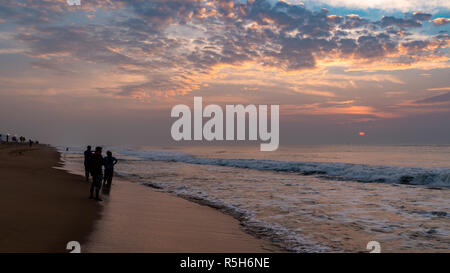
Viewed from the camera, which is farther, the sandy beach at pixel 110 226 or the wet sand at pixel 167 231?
the wet sand at pixel 167 231

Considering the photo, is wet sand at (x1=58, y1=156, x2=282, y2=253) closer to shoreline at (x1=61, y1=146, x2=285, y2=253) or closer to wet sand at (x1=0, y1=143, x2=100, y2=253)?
shoreline at (x1=61, y1=146, x2=285, y2=253)

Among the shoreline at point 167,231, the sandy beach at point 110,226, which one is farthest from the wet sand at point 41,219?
the shoreline at point 167,231

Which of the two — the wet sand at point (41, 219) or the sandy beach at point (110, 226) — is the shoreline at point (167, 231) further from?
the wet sand at point (41, 219)

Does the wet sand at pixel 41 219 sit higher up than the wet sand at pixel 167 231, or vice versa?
the wet sand at pixel 41 219

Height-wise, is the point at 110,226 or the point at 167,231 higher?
the point at 110,226

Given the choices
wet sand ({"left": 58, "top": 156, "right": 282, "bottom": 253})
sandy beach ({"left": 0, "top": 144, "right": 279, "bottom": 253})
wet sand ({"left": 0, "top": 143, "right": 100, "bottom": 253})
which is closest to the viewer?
wet sand ({"left": 0, "top": 143, "right": 100, "bottom": 253})

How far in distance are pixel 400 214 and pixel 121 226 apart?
10.0 metres

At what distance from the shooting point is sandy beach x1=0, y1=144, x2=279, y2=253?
6285mm

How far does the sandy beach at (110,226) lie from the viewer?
629cm

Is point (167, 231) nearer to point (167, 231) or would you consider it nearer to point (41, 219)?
point (167, 231)

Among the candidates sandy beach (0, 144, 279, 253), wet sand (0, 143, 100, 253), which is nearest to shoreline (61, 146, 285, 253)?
sandy beach (0, 144, 279, 253)

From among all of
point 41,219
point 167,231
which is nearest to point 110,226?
point 167,231

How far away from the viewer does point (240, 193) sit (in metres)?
16.2

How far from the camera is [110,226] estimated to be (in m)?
8.05
